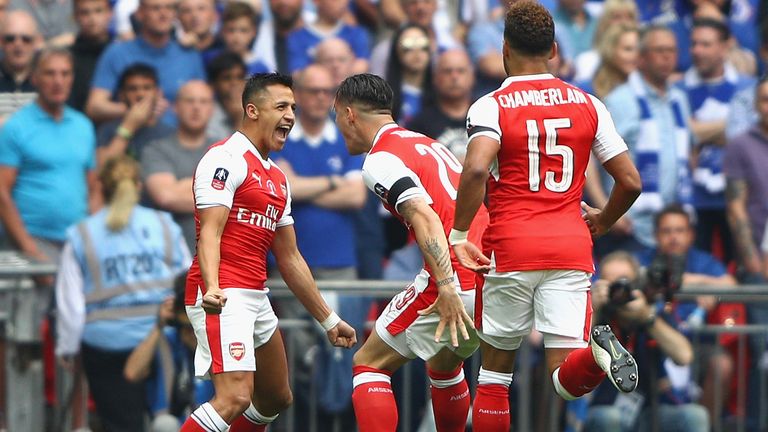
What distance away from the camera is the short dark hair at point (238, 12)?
13297 millimetres

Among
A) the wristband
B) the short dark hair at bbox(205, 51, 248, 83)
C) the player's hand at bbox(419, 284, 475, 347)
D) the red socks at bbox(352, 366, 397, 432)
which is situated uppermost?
the short dark hair at bbox(205, 51, 248, 83)

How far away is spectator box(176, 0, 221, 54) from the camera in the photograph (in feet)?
43.8

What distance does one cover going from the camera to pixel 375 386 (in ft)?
29.1

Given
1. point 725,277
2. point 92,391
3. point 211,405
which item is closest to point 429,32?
point 725,277

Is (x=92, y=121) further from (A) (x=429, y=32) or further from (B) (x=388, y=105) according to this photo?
(B) (x=388, y=105)

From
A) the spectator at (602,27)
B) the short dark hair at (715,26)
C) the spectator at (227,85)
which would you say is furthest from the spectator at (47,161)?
the short dark hair at (715,26)

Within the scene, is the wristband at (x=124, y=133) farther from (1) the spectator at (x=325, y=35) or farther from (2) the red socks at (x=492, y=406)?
(2) the red socks at (x=492, y=406)

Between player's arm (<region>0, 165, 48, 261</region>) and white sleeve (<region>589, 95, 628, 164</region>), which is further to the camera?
player's arm (<region>0, 165, 48, 261</region>)

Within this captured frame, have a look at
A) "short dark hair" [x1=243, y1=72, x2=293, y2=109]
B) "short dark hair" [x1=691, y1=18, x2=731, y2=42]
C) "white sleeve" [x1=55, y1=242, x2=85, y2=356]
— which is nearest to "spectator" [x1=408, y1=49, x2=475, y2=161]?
"short dark hair" [x1=691, y1=18, x2=731, y2=42]

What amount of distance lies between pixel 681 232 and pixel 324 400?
320 centimetres

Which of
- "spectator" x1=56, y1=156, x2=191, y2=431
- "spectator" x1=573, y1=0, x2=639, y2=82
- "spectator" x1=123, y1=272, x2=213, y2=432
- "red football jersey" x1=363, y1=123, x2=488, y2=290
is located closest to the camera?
"red football jersey" x1=363, y1=123, x2=488, y2=290

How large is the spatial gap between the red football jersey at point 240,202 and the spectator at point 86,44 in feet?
15.3

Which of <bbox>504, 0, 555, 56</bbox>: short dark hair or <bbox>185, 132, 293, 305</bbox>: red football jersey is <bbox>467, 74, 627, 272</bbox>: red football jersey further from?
<bbox>185, 132, 293, 305</bbox>: red football jersey

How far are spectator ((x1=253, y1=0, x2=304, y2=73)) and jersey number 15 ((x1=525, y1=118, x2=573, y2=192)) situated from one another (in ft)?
18.4
